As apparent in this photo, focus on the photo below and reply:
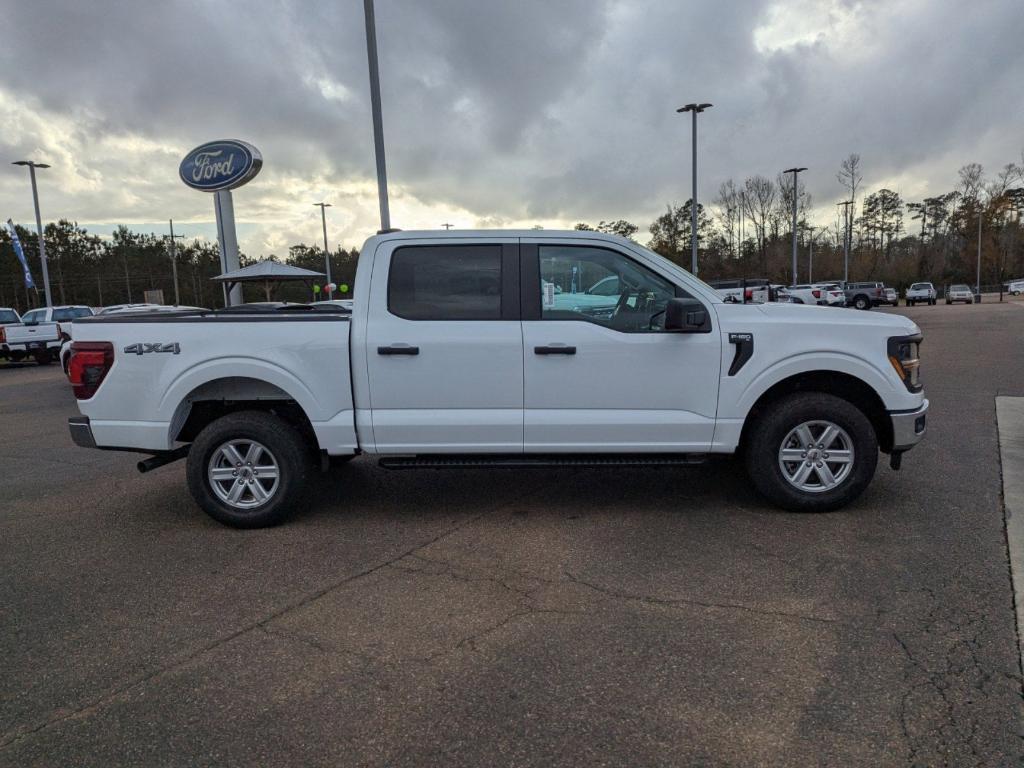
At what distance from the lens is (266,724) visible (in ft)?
8.88

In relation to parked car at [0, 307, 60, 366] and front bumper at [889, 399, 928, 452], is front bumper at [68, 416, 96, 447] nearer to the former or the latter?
front bumper at [889, 399, 928, 452]

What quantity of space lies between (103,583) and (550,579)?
2.52 metres

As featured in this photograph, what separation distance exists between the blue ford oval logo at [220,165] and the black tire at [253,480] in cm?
1651

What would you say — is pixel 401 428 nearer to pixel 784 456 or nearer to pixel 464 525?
pixel 464 525

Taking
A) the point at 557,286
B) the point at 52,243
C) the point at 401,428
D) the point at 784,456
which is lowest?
the point at 784,456

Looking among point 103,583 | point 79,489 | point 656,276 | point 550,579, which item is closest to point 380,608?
point 550,579

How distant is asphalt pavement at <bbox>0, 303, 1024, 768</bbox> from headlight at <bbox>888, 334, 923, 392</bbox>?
0.91m

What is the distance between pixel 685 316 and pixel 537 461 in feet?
4.42

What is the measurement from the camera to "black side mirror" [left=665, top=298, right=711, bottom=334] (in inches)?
176

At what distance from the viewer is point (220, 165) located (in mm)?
19547

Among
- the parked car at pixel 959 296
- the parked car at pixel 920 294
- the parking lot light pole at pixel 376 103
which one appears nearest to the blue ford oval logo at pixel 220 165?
the parking lot light pole at pixel 376 103

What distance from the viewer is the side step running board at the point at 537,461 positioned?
4.81m

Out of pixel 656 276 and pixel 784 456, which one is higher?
pixel 656 276

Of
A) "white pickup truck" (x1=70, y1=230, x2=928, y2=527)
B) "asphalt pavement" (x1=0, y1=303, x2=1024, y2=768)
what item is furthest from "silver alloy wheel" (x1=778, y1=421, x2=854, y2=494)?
"asphalt pavement" (x1=0, y1=303, x2=1024, y2=768)
